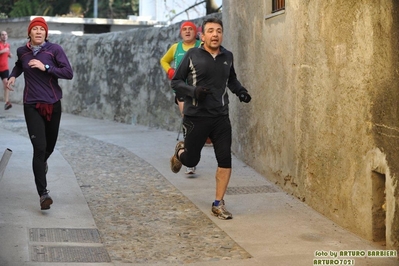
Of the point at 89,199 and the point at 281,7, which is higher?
the point at 281,7

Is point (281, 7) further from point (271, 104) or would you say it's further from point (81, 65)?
point (81, 65)

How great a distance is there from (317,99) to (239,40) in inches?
119

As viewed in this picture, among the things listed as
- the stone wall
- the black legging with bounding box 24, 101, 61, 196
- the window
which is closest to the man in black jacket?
the black legging with bounding box 24, 101, 61, 196

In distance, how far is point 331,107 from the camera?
7215 mm

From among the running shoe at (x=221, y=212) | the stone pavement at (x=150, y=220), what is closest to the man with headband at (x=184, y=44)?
the stone pavement at (x=150, y=220)

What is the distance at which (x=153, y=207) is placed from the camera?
7.70 m

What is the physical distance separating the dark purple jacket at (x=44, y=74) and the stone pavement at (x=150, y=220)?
1.01 m

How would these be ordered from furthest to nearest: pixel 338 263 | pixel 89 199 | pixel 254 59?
pixel 254 59 < pixel 89 199 < pixel 338 263

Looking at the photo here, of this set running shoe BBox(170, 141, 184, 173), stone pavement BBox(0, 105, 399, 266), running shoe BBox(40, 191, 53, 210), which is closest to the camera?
stone pavement BBox(0, 105, 399, 266)

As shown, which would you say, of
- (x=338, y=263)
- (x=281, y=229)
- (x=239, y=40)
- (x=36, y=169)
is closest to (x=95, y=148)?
(x=239, y=40)

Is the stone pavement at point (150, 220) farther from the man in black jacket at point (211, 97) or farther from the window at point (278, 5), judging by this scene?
the window at point (278, 5)

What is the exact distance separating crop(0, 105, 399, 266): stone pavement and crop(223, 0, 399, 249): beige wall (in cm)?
21

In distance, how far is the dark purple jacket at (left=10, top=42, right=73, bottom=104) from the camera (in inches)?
286

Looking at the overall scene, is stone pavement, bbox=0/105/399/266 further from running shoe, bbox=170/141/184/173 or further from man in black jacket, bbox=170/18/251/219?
man in black jacket, bbox=170/18/251/219
